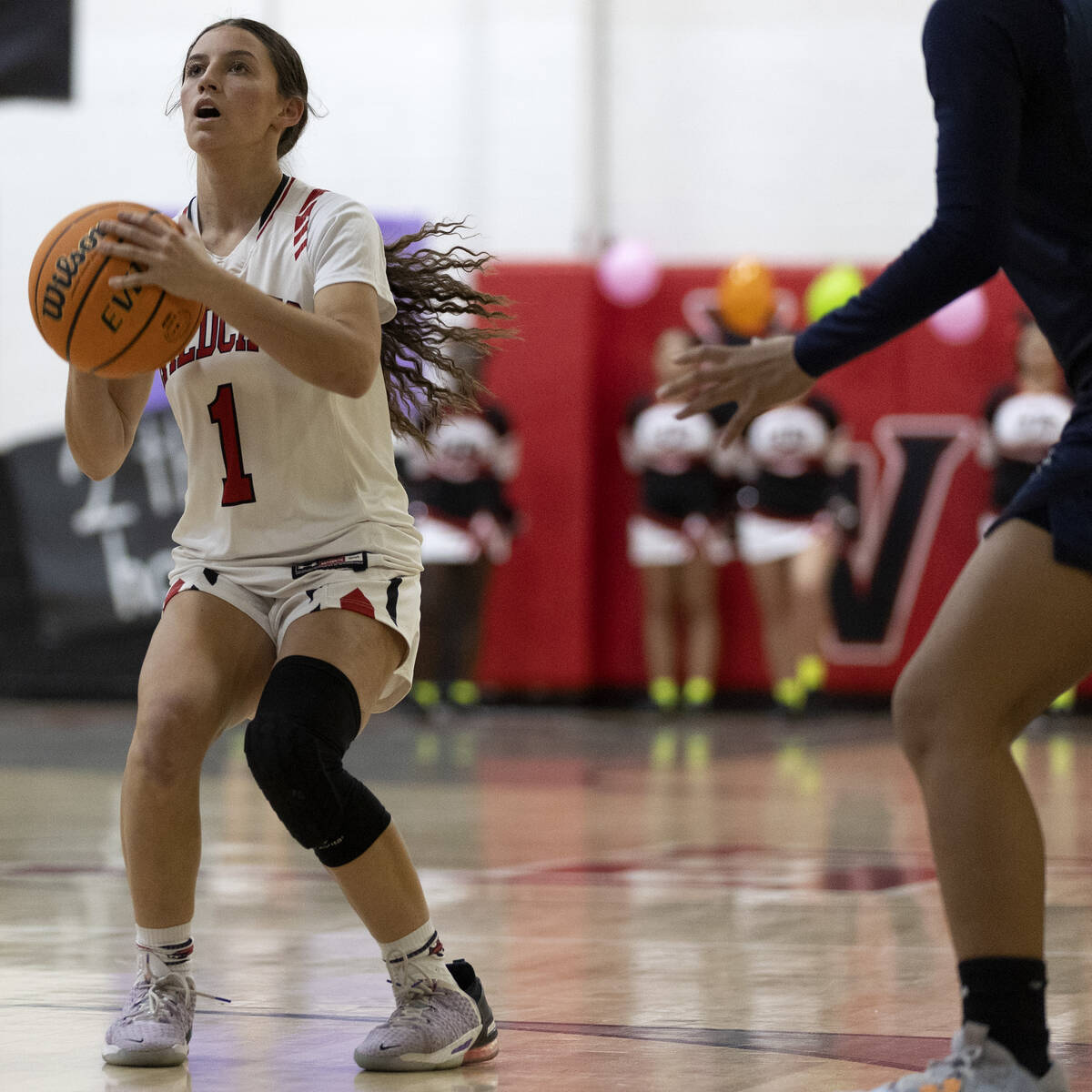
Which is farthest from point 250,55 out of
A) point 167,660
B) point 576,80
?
point 576,80

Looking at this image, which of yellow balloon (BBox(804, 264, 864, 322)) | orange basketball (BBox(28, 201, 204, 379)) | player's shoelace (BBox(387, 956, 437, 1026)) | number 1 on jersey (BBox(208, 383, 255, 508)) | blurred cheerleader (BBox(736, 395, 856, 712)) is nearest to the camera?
orange basketball (BBox(28, 201, 204, 379))

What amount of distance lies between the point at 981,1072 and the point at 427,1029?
1003mm

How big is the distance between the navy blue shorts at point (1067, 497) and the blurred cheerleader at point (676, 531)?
805cm

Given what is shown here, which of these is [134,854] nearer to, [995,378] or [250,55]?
[250,55]

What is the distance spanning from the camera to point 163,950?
3121 mm

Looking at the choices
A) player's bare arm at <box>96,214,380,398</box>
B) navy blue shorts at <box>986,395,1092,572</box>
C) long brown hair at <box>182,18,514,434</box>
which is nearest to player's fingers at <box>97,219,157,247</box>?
player's bare arm at <box>96,214,380,398</box>

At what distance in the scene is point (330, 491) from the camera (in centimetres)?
319

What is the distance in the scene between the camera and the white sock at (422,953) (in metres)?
3.11

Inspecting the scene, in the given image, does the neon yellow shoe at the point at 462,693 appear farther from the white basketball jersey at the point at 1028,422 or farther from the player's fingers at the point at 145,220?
the player's fingers at the point at 145,220

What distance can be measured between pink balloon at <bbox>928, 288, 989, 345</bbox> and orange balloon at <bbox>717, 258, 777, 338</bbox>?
3.03 ft

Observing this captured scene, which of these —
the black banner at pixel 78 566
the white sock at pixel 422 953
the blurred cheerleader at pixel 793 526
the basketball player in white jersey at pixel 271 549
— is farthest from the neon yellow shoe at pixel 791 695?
the white sock at pixel 422 953

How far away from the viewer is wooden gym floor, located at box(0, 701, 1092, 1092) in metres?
3.09

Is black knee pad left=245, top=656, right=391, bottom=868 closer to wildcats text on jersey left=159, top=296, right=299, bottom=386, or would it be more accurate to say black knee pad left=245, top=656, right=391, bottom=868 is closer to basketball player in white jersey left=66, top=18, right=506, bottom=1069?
basketball player in white jersey left=66, top=18, right=506, bottom=1069

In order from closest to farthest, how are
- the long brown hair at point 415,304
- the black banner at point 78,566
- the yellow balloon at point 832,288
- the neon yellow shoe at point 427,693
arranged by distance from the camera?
the long brown hair at point 415,304 < the yellow balloon at point 832,288 < the neon yellow shoe at point 427,693 < the black banner at point 78,566
